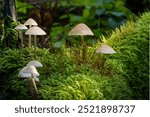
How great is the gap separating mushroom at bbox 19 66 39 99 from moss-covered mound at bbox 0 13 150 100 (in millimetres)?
29

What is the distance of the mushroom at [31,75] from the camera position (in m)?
1.52

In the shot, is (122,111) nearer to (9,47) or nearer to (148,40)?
(148,40)

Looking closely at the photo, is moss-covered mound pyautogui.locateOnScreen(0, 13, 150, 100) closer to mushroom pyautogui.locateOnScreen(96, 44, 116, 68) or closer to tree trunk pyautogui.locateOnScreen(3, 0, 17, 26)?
mushroom pyautogui.locateOnScreen(96, 44, 116, 68)

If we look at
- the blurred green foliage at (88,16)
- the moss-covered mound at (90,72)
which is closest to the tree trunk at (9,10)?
the moss-covered mound at (90,72)

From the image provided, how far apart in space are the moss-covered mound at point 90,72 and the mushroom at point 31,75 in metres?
0.03

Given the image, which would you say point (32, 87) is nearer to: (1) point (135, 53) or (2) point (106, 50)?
(2) point (106, 50)

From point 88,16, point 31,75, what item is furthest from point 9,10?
point 88,16

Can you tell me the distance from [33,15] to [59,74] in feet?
7.10

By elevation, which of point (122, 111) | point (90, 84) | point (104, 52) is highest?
point (104, 52)

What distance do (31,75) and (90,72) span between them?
309 millimetres

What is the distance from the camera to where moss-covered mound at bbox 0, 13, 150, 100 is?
1636mm

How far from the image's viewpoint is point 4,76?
72.3 inches

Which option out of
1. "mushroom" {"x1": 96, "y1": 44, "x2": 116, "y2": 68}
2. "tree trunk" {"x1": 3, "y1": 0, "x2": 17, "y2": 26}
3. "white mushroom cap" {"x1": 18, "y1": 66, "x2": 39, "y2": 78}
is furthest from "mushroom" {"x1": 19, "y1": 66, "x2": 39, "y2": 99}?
"tree trunk" {"x1": 3, "y1": 0, "x2": 17, "y2": 26}

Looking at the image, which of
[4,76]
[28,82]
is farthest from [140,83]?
[4,76]
